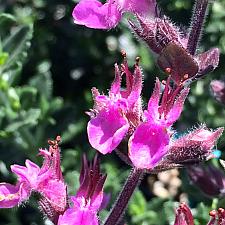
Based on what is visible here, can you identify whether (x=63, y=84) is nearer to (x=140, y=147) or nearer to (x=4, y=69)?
(x=4, y=69)

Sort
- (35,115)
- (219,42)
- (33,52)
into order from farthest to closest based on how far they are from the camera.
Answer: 1. (33,52)
2. (219,42)
3. (35,115)

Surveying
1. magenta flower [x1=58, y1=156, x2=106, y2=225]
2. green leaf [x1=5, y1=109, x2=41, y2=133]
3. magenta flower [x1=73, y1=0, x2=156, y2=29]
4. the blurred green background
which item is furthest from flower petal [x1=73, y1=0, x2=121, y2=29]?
green leaf [x1=5, y1=109, x2=41, y2=133]

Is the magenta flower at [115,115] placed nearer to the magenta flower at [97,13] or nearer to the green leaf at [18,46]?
the magenta flower at [97,13]

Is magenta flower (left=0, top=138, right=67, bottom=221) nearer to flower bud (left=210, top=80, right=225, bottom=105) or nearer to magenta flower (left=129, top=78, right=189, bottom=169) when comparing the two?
magenta flower (left=129, top=78, right=189, bottom=169)

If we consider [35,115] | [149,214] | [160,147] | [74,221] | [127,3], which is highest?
[127,3]

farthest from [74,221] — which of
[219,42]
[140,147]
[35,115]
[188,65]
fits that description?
[219,42]

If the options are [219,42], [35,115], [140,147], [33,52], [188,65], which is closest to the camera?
[140,147]
